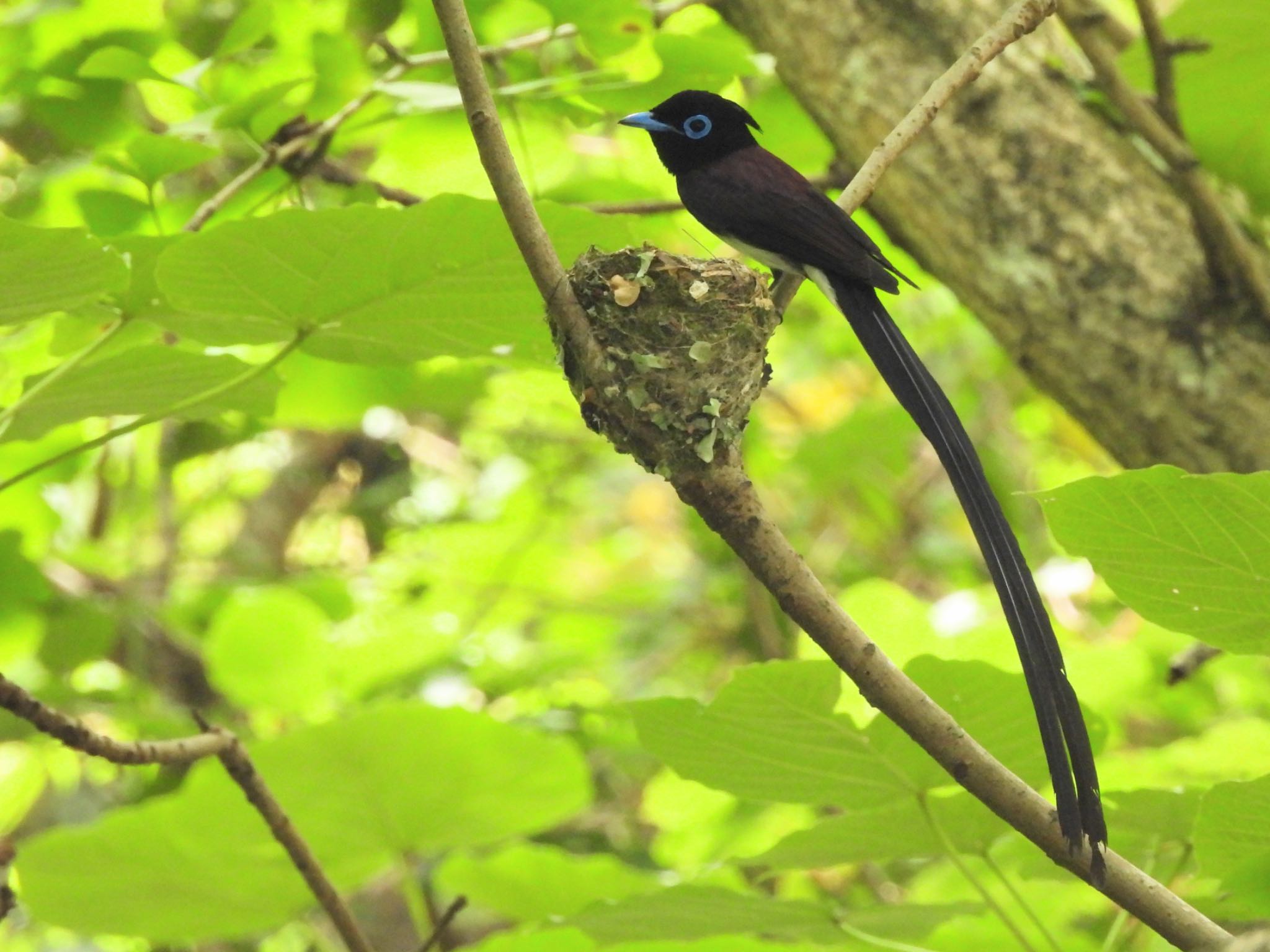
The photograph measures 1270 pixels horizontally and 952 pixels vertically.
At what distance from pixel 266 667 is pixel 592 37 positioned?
1261 mm

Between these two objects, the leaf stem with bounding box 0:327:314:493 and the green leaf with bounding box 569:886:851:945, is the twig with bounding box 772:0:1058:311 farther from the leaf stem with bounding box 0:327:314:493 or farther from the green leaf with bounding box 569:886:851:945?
the green leaf with bounding box 569:886:851:945

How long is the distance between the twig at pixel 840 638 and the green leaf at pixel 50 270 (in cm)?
43

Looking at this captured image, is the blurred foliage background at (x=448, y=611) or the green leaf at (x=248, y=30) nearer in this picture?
the blurred foliage background at (x=448, y=611)

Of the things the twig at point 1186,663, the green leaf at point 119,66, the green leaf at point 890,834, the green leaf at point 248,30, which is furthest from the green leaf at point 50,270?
the twig at point 1186,663

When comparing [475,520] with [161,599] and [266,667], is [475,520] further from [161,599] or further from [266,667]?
[266,667]

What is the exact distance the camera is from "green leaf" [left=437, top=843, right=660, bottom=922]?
1848 mm

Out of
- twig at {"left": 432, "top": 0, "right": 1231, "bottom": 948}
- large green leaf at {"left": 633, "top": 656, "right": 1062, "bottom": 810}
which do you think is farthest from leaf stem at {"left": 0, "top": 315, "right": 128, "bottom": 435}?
large green leaf at {"left": 633, "top": 656, "right": 1062, "bottom": 810}

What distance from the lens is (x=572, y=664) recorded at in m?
2.87

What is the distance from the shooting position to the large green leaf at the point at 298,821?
5.25 feet

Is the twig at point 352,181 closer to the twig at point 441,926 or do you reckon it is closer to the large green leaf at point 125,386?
the large green leaf at point 125,386

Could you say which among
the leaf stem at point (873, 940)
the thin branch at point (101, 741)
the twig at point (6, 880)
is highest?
the thin branch at point (101, 741)

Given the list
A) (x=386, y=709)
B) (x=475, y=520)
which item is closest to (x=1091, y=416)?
(x=386, y=709)

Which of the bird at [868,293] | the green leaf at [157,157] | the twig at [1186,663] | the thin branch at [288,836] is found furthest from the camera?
the green leaf at [157,157]

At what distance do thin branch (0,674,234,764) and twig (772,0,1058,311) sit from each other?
98 cm
